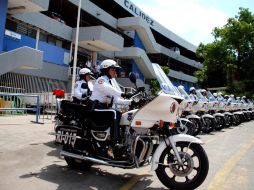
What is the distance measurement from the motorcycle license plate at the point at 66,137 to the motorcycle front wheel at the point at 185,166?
1475 mm

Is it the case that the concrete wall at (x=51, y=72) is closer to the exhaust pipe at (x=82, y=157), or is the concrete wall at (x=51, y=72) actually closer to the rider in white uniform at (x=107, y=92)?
the rider in white uniform at (x=107, y=92)

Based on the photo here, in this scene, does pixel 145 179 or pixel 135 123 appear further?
pixel 145 179

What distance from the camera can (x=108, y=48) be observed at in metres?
29.0

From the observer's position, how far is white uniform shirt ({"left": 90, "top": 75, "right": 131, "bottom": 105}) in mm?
5461

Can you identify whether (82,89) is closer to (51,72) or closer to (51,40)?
(51,72)

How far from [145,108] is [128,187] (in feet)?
3.84

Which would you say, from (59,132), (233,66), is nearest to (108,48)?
(233,66)

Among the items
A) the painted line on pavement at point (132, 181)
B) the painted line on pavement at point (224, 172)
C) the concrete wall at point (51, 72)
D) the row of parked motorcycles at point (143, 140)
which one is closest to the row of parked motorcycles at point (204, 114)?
the painted line on pavement at point (224, 172)

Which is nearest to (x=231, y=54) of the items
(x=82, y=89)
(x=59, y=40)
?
(x=59, y=40)

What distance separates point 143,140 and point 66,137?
52.9 inches

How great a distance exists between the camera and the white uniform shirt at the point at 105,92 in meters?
5.46

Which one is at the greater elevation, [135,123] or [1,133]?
[135,123]

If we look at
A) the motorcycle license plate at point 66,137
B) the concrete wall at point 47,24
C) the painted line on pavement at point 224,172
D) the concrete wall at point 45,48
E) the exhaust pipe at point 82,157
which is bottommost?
the painted line on pavement at point 224,172

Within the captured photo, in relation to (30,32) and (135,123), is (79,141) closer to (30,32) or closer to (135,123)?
(135,123)
